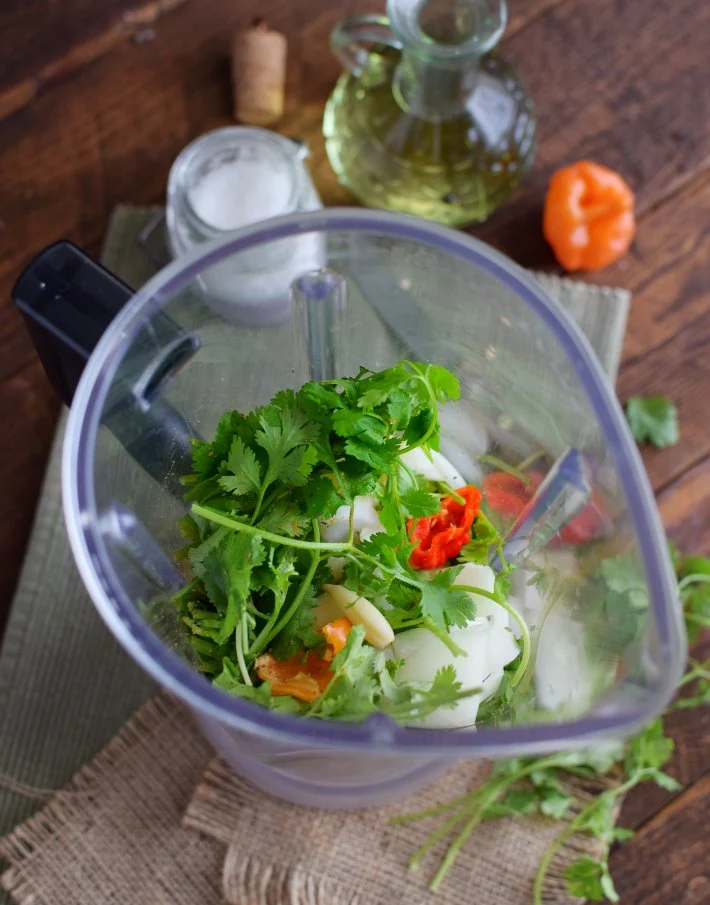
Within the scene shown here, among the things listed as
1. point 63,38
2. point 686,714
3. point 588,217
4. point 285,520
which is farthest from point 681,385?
point 63,38

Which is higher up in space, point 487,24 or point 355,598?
point 487,24

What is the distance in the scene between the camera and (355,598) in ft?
1.59

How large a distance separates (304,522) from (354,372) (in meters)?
0.12

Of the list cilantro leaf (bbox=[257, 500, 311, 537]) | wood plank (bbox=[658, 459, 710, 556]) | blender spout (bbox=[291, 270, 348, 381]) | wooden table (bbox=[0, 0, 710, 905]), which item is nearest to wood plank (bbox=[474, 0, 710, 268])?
wooden table (bbox=[0, 0, 710, 905])

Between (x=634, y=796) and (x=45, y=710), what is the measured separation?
449mm

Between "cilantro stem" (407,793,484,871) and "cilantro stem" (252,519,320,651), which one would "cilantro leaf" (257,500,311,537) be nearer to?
"cilantro stem" (252,519,320,651)

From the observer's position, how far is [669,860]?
2.42ft

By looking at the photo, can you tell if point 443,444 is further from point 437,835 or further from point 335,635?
point 437,835

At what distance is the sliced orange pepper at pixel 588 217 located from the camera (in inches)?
32.9

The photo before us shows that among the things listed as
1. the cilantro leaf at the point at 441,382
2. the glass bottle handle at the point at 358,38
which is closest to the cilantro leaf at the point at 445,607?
the cilantro leaf at the point at 441,382

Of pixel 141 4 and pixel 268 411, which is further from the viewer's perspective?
pixel 141 4

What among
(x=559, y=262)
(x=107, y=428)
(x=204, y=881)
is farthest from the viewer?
(x=559, y=262)

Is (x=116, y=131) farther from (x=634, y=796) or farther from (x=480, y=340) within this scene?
(x=634, y=796)

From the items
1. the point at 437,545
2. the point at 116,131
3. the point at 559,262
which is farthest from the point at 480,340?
the point at 116,131
